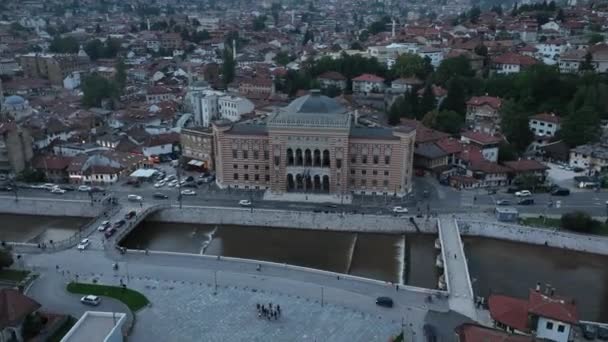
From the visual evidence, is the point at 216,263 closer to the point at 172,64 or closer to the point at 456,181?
the point at 456,181

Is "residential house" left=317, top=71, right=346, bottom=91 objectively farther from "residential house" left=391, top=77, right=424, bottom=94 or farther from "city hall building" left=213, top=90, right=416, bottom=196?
"city hall building" left=213, top=90, right=416, bottom=196

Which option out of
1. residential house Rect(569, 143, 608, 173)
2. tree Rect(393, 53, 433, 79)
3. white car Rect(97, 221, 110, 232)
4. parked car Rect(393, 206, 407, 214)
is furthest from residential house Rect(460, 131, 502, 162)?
white car Rect(97, 221, 110, 232)

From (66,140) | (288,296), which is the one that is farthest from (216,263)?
(66,140)

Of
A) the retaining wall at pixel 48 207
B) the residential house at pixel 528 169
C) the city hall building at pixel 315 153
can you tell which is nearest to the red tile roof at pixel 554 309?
the city hall building at pixel 315 153

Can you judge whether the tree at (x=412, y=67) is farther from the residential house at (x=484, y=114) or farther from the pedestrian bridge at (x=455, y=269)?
the pedestrian bridge at (x=455, y=269)

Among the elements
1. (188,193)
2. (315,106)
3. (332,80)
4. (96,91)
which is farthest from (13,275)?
(332,80)

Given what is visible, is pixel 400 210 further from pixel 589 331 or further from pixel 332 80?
pixel 332 80
